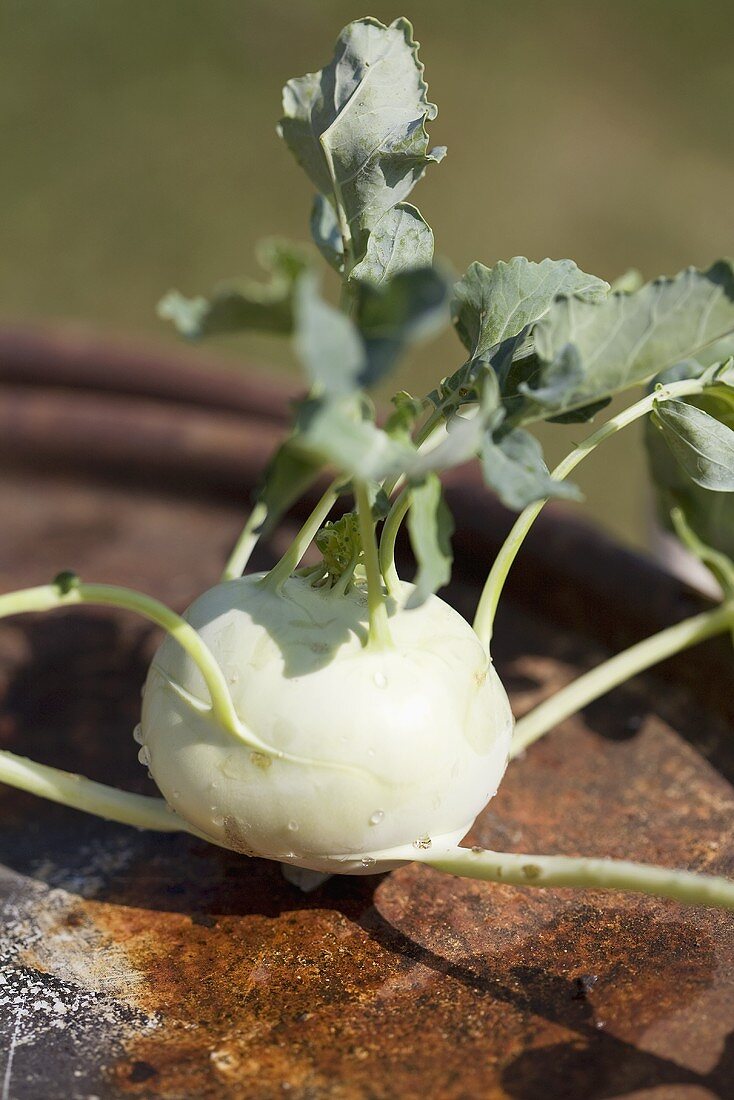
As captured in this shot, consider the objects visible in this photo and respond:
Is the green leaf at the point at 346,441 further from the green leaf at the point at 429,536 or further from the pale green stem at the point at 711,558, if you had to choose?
the pale green stem at the point at 711,558

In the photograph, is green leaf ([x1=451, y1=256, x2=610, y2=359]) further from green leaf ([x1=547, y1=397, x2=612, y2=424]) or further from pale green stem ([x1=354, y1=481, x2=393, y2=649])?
pale green stem ([x1=354, y1=481, x2=393, y2=649])

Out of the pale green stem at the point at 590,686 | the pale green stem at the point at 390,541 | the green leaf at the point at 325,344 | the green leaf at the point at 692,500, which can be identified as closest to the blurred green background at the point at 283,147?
the green leaf at the point at 692,500

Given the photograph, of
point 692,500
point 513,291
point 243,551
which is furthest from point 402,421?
point 692,500

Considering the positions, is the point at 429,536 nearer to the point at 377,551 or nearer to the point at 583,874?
the point at 377,551

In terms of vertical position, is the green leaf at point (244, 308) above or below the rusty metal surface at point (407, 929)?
above

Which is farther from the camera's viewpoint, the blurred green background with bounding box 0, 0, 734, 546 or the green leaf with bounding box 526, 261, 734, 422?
the blurred green background with bounding box 0, 0, 734, 546

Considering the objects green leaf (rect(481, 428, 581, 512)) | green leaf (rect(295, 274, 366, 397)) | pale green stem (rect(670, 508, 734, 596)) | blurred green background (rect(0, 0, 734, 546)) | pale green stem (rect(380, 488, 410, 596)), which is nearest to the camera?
green leaf (rect(295, 274, 366, 397))

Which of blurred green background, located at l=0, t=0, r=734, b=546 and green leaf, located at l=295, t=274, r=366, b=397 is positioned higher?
green leaf, located at l=295, t=274, r=366, b=397

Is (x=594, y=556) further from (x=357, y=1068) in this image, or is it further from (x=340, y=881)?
(x=357, y=1068)

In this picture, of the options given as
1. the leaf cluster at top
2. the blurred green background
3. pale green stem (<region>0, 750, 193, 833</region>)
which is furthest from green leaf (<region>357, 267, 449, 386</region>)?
the blurred green background

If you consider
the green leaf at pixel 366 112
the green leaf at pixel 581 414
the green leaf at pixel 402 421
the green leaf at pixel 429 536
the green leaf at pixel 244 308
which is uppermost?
the green leaf at pixel 366 112
